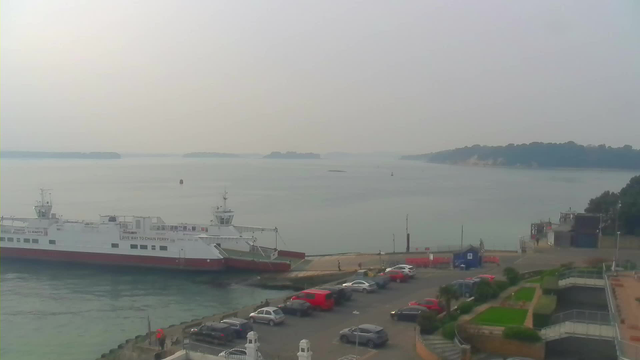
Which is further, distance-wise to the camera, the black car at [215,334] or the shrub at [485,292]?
the shrub at [485,292]

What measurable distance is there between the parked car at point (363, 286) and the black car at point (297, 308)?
337cm

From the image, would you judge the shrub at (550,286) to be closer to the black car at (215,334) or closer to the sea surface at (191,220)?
the black car at (215,334)

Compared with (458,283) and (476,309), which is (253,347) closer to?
(476,309)

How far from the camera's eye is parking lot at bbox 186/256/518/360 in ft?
42.8

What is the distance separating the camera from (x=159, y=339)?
48.0 feet

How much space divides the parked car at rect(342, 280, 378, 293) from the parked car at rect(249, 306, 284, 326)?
176 inches

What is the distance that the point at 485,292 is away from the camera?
16172 mm

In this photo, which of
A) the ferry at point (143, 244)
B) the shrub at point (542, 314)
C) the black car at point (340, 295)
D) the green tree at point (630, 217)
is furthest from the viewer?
the ferry at point (143, 244)

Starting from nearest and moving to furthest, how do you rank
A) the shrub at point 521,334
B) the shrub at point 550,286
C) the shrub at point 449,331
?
the shrub at point 521,334, the shrub at point 449,331, the shrub at point 550,286

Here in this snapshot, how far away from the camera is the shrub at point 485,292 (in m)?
16.1

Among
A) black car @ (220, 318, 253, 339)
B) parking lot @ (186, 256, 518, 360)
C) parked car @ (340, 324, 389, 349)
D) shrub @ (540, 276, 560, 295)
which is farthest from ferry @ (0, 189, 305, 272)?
parked car @ (340, 324, 389, 349)

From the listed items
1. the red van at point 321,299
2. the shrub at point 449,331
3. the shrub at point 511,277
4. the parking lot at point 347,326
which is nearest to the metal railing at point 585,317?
the shrub at point 449,331

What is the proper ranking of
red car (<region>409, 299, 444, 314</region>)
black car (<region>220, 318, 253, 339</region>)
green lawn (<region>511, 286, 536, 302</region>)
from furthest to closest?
1. green lawn (<region>511, 286, 536, 302</region>)
2. red car (<region>409, 299, 444, 314</region>)
3. black car (<region>220, 318, 253, 339</region>)

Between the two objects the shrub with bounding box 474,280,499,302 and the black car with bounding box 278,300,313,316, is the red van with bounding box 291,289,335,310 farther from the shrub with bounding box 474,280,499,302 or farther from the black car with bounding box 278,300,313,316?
the shrub with bounding box 474,280,499,302
